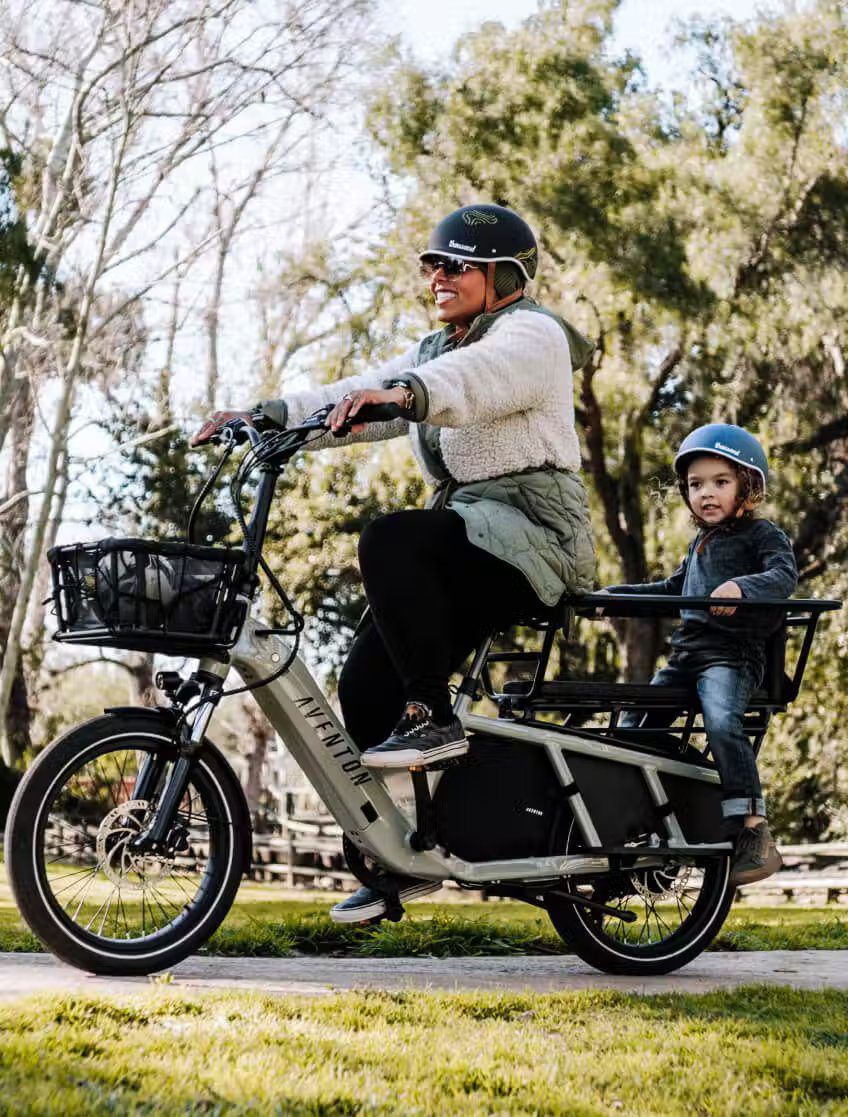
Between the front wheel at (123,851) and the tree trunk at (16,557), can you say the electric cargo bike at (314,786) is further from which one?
the tree trunk at (16,557)

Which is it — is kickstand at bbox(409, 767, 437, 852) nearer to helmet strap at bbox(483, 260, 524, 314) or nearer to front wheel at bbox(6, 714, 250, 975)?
front wheel at bbox(6, 714, 250, 975)

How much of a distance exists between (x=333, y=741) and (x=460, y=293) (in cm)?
134

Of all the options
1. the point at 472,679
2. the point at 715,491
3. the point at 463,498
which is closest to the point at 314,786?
the point at 472,679

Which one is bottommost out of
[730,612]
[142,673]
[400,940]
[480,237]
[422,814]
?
[400,940]

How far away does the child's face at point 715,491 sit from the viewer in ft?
16.1

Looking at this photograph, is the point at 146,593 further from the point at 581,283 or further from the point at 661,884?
the point at 581,283

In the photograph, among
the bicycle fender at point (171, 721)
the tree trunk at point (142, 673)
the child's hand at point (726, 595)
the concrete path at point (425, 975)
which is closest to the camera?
the concrete path at point (425, 975)

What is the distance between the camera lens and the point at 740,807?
4.61 m

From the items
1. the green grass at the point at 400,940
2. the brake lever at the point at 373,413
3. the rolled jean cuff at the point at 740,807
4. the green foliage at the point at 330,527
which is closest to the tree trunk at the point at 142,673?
the green foliage at the point at 330,527

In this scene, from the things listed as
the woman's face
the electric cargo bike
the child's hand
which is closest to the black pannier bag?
the electric cargo bike

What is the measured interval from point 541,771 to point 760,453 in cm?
134

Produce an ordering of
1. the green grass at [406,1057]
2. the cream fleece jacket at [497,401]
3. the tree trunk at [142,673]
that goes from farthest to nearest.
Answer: the tree trunk at [142,673]
the cream fleece jacket at [497,401]
the green grass at [406,1057]

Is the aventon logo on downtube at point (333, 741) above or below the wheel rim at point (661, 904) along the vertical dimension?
above

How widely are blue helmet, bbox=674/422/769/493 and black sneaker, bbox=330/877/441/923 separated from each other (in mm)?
1654
